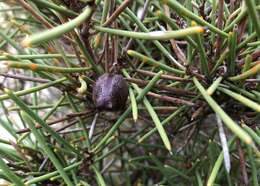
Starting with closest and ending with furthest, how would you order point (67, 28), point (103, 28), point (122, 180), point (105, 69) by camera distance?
point (67, 28)
point (103, 28)
point (105, 69)
point (122, 180)

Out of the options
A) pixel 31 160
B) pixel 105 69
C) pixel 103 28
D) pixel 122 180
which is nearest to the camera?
pixel 103 28

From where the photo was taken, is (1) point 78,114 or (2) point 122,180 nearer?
(1) point 78,114

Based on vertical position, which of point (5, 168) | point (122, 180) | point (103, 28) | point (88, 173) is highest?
point (103, 28)

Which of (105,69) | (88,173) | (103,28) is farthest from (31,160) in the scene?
(103,28)

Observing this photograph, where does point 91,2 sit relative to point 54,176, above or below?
above

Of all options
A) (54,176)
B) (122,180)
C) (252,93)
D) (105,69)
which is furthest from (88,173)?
(122,180)

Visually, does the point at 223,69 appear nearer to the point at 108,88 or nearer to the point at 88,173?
the point at 108,88
